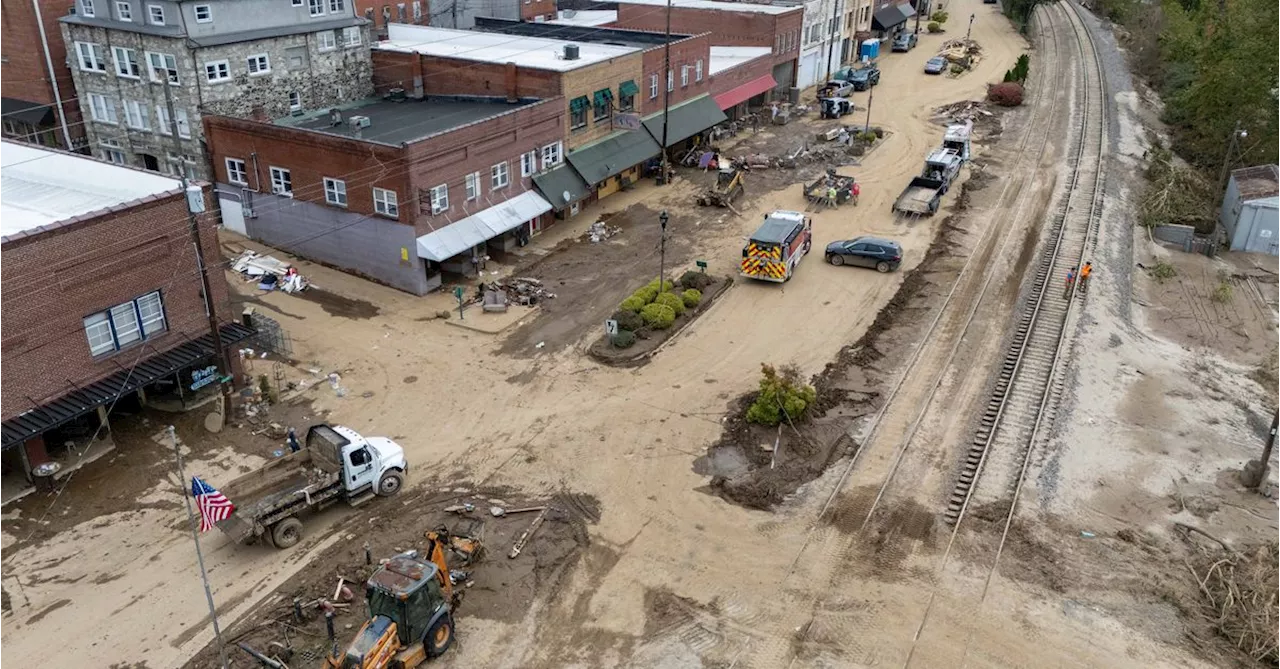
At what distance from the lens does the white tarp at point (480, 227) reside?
3606 cm

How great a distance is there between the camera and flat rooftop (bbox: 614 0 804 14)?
68.7 m

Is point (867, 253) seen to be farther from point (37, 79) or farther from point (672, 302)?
point (37, 79)

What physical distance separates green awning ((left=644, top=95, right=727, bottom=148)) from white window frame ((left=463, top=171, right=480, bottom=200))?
15.8 metres

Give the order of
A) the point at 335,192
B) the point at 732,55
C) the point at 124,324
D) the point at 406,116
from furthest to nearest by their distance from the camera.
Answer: the point at 732,55 < the point at 406,116 < the point at 335,192 < the point at 124,324

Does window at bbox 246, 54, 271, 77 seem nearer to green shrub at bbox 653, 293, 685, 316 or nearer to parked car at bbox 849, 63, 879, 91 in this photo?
green shrub at bbox 653, 293, 685, 316

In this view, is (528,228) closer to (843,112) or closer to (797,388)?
(797,388)

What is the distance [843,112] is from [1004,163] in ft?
48.7

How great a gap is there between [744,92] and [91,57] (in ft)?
131

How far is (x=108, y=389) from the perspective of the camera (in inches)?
1007

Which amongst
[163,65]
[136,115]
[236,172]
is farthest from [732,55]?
[136,115]

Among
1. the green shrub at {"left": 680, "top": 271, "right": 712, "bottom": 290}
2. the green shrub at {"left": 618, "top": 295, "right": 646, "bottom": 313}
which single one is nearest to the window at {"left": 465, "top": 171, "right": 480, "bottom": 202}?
the green shrub at {"left": 618, "top": 295, "right": 646, "bottom": 313}

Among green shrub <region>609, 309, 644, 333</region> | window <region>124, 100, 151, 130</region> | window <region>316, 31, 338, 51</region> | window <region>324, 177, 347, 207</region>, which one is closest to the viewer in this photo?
green shrub <region>609, 309, 644, 333</region>

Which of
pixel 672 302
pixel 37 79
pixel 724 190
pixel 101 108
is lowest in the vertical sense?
pixel 724 190

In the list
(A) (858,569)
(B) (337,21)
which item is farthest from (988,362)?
(B) (337,21)
